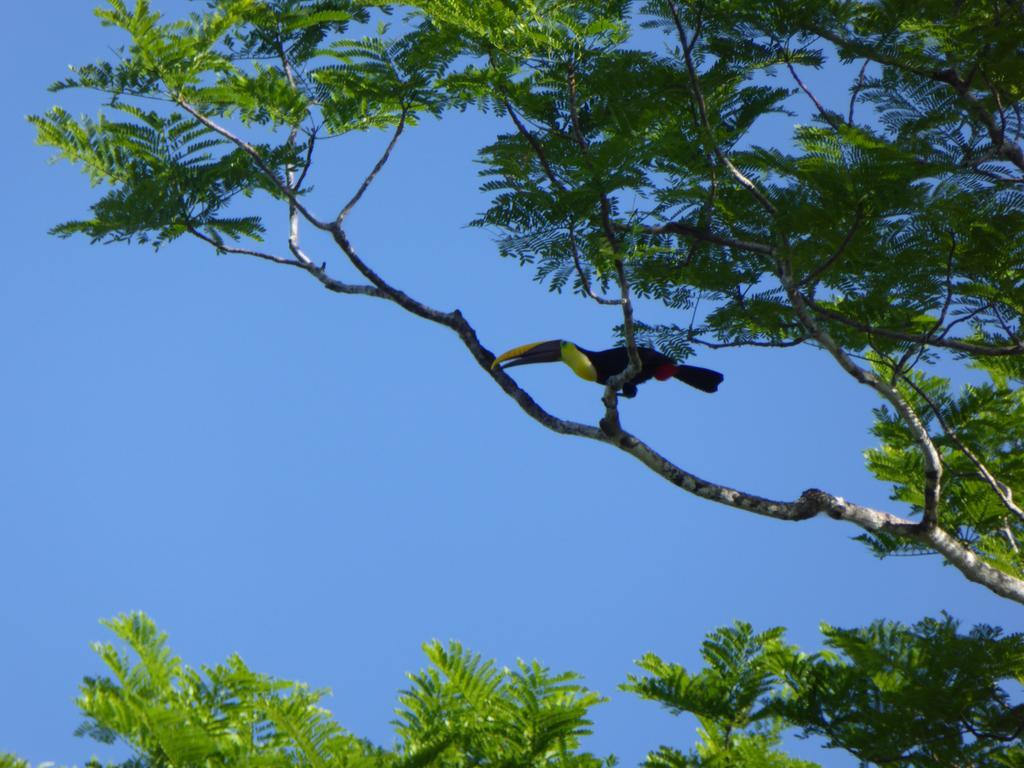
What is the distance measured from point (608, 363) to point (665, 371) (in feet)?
1.16

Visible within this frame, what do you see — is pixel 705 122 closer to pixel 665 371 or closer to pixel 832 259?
pixel 832 259

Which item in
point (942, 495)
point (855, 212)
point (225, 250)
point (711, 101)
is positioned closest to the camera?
point (855, 212)

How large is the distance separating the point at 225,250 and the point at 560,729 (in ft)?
11.4

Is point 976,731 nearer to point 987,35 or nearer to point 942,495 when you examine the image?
point 942,495

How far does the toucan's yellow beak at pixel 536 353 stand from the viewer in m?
7.90

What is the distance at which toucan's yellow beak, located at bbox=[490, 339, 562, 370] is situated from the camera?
311 inches

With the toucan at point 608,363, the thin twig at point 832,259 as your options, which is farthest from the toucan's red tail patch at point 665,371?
the thin twig at point 832,259

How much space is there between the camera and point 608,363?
7625mm

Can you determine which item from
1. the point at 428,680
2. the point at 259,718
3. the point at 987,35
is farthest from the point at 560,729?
the point at 987,35

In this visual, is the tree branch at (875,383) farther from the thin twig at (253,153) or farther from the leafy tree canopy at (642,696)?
the thin twig at (253,153)

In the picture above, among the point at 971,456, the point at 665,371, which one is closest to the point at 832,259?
the point at 665,371

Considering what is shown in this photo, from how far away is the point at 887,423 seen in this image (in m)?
8.60

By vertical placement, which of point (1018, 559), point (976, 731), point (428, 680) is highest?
point (1018, 559)

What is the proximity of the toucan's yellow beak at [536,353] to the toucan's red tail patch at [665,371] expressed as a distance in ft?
2.26
